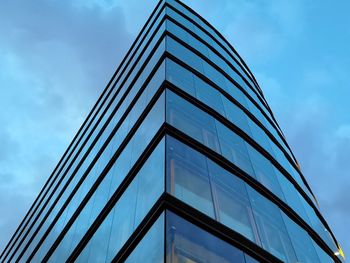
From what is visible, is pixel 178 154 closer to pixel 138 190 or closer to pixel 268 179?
pixel 138 190

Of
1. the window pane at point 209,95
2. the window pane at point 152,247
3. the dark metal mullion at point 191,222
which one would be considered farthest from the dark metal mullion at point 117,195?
the window pane at point 209,95

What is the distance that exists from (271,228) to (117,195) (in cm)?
388

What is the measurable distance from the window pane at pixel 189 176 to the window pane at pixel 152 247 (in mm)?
791

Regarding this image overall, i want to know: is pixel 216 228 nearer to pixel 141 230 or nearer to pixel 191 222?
pixel 191 222

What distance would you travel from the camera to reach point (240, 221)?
9.12 metres

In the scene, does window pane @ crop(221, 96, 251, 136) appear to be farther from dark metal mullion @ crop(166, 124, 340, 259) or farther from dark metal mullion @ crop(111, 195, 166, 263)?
dark metal mullion @ crop(111, 195, 166, 263)

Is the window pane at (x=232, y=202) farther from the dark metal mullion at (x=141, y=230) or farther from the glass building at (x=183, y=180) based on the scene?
the dark metal mullion at (x=141, y=230)

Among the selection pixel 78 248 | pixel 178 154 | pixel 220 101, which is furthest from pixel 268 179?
pixel 78 248

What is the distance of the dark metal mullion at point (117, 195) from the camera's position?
9977 millimetres

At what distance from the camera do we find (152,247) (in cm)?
745

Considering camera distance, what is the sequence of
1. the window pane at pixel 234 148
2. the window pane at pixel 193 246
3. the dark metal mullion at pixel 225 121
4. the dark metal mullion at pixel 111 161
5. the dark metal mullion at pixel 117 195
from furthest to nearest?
the dark metal mullion at pixel 111 161 → the dark metal mullion at pixel 225 121 → the window pane at pixel 234 148 → the dark metal mullion at pixel 117 195 → the window pane at pixel 193 246

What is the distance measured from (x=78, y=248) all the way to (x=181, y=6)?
14.2m

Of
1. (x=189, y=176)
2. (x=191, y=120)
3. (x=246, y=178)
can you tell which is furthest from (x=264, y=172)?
(x=189, y=176)

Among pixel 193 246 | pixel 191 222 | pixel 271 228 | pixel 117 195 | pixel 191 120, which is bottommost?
pixel 193 246
